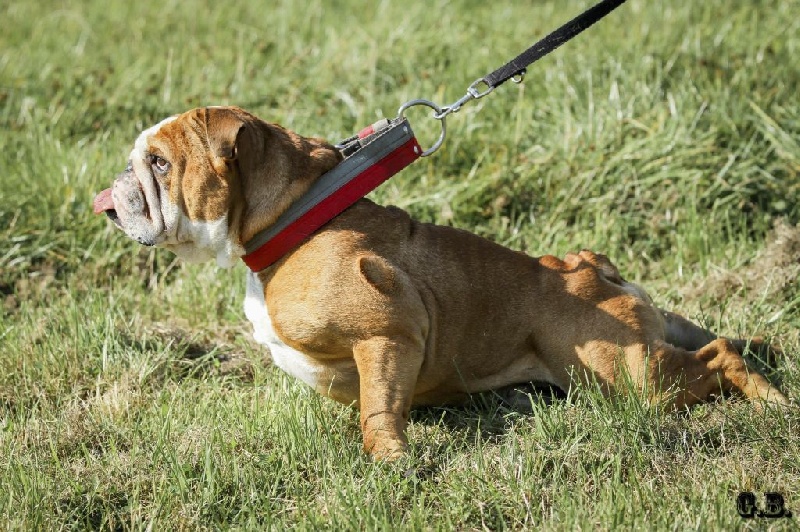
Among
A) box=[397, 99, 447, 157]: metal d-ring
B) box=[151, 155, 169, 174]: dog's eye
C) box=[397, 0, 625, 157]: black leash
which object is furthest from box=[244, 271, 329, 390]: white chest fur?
box=[397, 0, 625, 157]: black leash

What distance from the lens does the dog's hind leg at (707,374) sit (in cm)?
395

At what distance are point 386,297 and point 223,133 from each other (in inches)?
33.9

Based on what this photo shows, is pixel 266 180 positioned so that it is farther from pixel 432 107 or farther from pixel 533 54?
pixel 533 54

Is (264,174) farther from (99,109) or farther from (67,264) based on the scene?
(99,109)

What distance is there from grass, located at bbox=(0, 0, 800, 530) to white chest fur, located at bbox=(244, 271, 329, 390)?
0.52 feet

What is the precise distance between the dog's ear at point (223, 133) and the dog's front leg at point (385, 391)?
87cm

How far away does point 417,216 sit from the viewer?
5770 mm

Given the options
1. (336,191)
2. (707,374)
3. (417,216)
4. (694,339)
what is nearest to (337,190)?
(336,191)

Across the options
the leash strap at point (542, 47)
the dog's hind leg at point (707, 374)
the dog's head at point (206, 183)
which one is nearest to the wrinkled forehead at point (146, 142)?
the dog's head at point (206, 183)

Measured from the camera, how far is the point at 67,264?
560 cm

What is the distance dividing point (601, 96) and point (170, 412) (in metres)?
3.60

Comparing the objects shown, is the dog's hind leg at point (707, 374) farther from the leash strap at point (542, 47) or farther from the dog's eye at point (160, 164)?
the dog's eye at point (160, 164)

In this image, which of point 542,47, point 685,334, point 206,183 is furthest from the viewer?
point 685,334

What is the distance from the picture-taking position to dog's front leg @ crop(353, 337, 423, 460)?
3.54m
